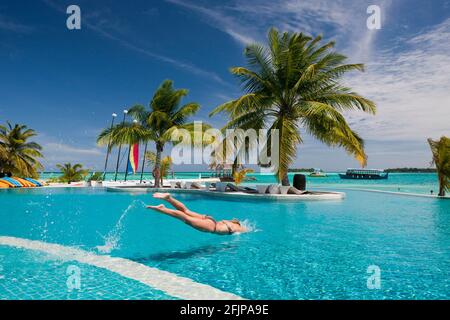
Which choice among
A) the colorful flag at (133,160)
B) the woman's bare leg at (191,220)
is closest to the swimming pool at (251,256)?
the woman's bare leg at (191,220)

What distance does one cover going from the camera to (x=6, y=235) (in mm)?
6883

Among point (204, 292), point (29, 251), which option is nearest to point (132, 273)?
point (204, 292)

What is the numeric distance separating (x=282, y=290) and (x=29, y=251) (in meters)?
4.97

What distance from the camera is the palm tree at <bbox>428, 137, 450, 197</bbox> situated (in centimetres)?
1479

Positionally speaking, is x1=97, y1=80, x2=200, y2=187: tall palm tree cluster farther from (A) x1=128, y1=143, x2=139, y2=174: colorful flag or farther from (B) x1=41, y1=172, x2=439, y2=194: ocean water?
(B) x1=41, y1=172, x2=439, y2=194: ocean water

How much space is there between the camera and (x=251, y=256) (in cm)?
517

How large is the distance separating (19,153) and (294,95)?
26.6 metres

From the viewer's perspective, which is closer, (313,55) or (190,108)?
(313,55)

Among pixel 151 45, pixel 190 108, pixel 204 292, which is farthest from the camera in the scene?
pixel 190 108

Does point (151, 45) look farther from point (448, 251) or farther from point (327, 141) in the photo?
point (448, 251)

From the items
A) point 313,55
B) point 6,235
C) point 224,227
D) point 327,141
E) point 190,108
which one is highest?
point 313,55

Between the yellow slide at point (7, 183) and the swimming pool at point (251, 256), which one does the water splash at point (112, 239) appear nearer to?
the swimming pool at point (251, 256)

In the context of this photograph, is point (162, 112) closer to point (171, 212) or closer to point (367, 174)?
point (171, 212)

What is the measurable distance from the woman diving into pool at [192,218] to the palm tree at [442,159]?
558 inches
